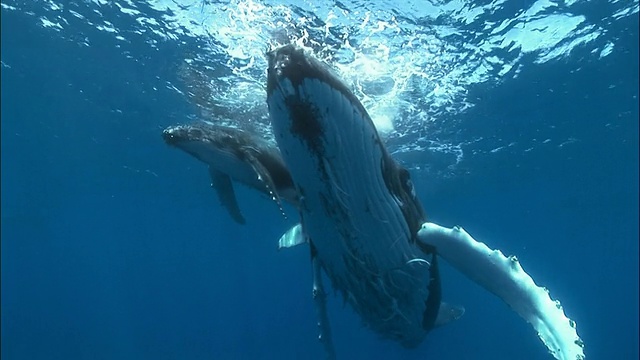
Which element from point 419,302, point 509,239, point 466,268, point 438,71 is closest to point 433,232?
point 466,268

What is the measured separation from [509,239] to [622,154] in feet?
81.8

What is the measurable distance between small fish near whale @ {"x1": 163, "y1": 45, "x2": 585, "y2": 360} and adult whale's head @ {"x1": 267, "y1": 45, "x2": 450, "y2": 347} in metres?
0.01

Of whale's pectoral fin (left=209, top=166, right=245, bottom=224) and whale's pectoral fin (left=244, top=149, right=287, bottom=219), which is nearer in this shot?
whale's pectoral fin (left=244, top=149, right=287, bottom=219)

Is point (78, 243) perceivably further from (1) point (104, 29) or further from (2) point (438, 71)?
(2) point (438, 71)

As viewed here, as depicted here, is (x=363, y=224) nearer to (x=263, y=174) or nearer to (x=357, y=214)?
(x=357, y=214)

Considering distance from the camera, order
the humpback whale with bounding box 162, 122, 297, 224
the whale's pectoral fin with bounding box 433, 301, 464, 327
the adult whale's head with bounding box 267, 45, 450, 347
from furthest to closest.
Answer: the whale's pectoral fin with bounding box 433, 301, 464, 327 → the humpback whale with bounding box 162, 122, 297, 224 → the adult whale's head with bounding box 267, 45, 450, 347

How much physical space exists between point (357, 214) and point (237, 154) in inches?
67.4

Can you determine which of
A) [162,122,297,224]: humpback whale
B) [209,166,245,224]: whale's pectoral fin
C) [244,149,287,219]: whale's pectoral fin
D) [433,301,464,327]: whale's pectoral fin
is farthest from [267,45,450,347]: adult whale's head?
[209,166,245,224]: whale's pectoral fin

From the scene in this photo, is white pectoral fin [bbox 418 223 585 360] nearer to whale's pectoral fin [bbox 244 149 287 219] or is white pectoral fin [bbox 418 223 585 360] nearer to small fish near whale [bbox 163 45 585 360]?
small fish near whale [bbox 163 45 585 360]

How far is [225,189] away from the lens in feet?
27.8

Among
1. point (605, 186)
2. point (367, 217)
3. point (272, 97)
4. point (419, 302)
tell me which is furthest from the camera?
point (605, 186)

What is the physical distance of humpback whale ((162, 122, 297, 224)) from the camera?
629 centimetres

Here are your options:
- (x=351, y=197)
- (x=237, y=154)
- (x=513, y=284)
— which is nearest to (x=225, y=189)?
(x=237, y=154)

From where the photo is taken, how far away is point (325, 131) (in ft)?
16.4
